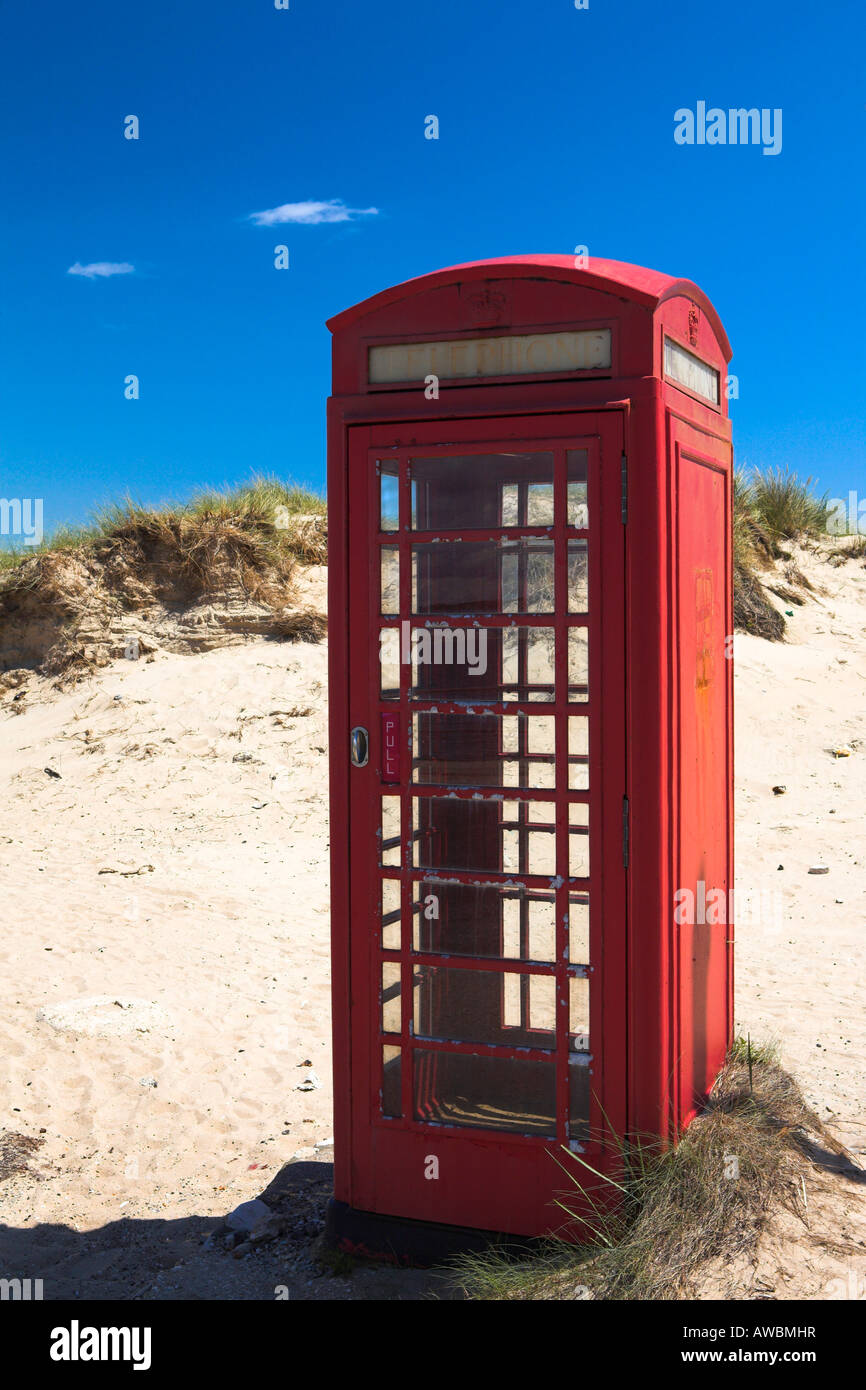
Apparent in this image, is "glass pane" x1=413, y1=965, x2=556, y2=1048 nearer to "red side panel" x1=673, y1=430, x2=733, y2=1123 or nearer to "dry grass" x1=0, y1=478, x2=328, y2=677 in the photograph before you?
"red side panel" x1=673, y1=430, x2=733, y2=1123

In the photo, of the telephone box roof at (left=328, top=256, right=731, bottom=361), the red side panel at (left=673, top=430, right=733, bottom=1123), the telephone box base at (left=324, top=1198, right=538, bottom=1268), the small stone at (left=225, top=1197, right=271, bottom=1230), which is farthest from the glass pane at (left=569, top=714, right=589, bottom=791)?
the small stone at (left=225, top=1197, right=271, bottom=1230)

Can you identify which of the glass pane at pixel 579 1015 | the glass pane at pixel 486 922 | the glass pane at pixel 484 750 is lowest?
the glass pane at pixel 579 1015

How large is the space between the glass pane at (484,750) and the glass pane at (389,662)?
31 cm

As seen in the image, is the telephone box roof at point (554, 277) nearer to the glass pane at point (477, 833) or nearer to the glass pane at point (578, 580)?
the glass pane at point (578, 580)

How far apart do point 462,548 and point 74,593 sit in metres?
12.7

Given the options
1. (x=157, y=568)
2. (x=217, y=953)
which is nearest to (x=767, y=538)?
(x=157, y=568)

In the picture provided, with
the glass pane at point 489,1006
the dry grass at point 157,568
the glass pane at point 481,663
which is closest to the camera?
the glass pane at point 481,663

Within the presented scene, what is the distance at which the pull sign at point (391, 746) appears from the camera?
3656 millimetres

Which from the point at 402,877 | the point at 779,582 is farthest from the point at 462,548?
the point at 779,582

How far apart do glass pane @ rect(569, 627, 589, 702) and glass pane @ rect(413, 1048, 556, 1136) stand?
135 centimetres

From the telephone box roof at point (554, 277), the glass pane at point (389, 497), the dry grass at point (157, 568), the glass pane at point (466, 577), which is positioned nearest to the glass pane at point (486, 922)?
the glass pane at point (466, 577)

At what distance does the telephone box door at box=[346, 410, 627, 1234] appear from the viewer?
11.4 ft

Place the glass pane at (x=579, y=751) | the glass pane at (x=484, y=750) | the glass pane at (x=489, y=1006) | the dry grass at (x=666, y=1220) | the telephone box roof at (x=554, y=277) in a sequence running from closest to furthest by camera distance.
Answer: the dry grass at (x=666, y=1220), the telephone box roof at (x=554, y=277), the glass pane at (x=579, y=751), the glass pane at (x=484, y=750), the glass pane at (x=489, y=1006)

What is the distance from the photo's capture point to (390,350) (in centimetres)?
372
